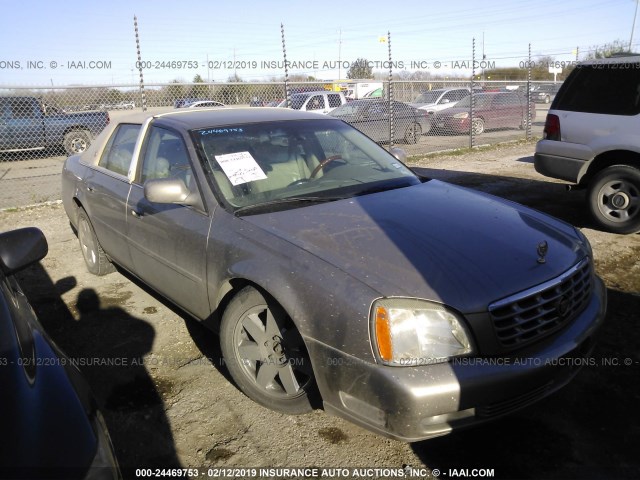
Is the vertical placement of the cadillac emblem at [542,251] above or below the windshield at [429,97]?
below

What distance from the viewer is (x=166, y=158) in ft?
12.1

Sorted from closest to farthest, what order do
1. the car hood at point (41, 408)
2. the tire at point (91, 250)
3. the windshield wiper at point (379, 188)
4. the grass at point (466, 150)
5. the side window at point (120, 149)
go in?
the car hood at point (41, 408) → the windshield wiper at point (379, 188) → the side window at point (120, 149) → the tire at point (91, 250) → the grass at point (466, 150)

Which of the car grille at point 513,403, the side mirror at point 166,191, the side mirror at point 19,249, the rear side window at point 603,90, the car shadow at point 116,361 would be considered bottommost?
the car shadow at point 116,361

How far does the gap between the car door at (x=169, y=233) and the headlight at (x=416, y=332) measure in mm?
1325

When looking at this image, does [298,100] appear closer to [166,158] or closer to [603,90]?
[603,90]

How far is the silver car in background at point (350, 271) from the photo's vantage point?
2.20 meters

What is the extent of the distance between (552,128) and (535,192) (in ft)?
6.51

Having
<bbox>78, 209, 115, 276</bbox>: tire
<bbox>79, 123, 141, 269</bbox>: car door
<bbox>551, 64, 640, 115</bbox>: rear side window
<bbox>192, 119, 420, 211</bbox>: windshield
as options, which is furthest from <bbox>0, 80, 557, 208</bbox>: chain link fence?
<bbox>192, 119, 420, 211</bbox>: windshield

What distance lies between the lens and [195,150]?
10.9 feet

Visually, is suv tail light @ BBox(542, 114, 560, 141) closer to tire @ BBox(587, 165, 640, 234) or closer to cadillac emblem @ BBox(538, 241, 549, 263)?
tire @ BBox(587, 165, 640, 234)

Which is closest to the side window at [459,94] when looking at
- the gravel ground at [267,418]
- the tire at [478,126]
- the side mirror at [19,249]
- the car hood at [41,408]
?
the tire at [478,126]

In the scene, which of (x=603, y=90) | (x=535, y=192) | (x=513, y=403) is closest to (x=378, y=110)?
(x=535, y=192)

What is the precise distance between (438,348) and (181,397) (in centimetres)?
167

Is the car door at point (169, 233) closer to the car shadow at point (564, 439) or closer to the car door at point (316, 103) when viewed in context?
the car shadow at point (564, 439)
